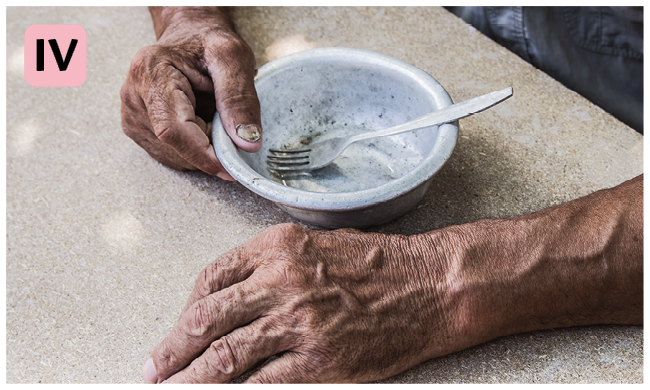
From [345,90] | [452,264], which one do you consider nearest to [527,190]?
[452,264]

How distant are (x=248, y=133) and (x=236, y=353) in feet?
1.42

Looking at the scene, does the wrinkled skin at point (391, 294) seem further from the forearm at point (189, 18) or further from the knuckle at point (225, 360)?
the forearm at point (189, 18)

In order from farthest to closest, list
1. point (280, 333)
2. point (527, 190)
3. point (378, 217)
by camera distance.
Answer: point (527, 190) → point (378, 217) → point (280, 333)

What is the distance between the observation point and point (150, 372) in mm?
815

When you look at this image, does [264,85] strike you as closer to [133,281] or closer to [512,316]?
[133,281]

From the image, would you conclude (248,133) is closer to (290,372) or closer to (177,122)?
(177,122)

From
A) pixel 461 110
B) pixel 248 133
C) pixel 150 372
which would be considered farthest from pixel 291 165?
pixel 150 372

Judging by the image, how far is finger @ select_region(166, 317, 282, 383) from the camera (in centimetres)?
76

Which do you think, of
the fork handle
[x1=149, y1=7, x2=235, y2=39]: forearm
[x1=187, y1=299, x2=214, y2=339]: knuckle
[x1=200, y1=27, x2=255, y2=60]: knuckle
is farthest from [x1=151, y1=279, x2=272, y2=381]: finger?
[x1=149, y1=7, x2=235, y2=39]: forearm

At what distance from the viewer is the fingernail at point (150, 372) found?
0.81 meters

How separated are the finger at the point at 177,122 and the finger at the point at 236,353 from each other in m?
0.38

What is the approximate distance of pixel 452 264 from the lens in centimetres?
84

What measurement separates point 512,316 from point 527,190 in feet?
1.15

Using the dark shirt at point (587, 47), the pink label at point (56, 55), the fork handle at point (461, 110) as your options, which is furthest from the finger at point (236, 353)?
the dark shirt at point (587, 47)
